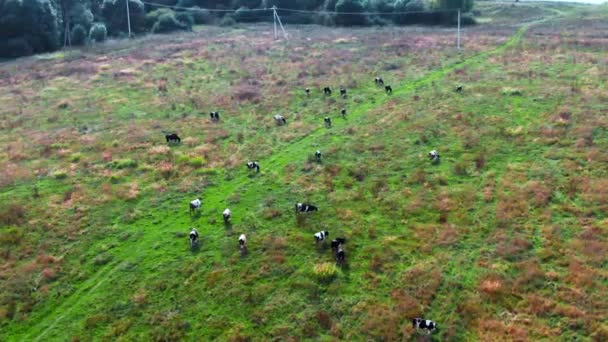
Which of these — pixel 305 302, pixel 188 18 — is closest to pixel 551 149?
pixel 305 302

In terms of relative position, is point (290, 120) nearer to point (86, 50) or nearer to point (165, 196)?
point (165, 196)

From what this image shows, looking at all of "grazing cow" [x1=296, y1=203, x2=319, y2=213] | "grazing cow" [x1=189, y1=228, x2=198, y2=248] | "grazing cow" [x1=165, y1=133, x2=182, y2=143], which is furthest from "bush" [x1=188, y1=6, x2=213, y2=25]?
"grazing cow" [x1=189, y1=228, x2=198, y2=248]

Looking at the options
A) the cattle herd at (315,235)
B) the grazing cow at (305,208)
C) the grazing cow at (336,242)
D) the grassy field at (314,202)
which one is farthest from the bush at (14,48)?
the grazing cow at (336,242)

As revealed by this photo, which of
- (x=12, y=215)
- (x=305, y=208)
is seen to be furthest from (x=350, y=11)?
(x=12, y=215)

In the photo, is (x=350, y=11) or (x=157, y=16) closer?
(x=350, y=11)

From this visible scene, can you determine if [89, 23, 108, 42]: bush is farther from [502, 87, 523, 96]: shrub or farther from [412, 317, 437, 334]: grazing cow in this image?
[412, 317, 437, 334]: grazing cow

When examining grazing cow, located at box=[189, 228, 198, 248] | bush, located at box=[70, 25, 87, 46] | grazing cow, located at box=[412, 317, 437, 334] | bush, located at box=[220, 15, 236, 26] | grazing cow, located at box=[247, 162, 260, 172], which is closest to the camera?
grazing cow, located at box=[412, 317, 437, 334]

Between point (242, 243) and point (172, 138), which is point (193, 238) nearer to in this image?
point (242, 243)
